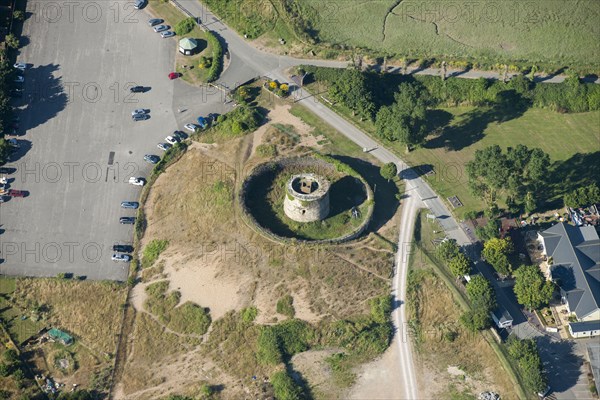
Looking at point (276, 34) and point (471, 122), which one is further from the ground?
point (276, 34)

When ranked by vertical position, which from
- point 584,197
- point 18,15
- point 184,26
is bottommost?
point 584,197

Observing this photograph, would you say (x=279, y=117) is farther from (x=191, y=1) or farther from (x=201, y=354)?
(x=201, y=354)

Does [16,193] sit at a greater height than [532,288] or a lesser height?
greater

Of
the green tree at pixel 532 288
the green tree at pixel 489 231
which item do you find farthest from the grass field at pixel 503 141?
the green tree at pixel 532 288

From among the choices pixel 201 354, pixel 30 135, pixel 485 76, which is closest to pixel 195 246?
pixel 201 354

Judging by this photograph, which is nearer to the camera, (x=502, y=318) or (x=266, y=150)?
(x=502, y=318)

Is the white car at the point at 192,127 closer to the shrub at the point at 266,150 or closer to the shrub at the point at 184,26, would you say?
the shrub at the point at 266,150

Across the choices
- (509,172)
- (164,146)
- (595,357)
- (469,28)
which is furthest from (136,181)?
(595,357)

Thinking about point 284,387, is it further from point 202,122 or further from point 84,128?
point 84,128
